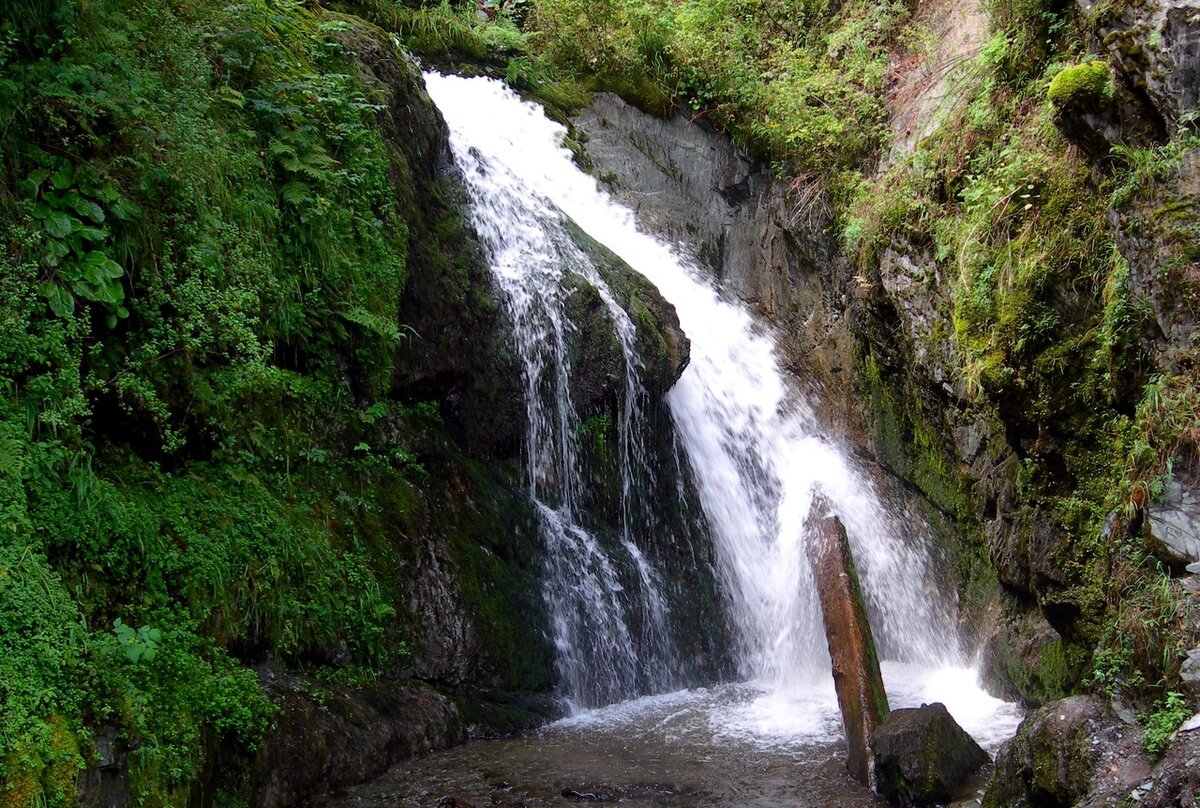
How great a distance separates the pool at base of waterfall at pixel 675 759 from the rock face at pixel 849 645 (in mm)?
262

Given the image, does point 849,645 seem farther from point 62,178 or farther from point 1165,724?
point 62,178

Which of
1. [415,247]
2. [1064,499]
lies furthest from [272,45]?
[1064,499]

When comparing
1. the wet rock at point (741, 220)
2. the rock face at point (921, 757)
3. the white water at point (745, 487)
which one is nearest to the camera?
the rock face at point (921, 757)

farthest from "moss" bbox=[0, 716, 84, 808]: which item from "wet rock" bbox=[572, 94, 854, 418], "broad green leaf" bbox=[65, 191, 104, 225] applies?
"wet rock" bbox=[572, 94, 854, 418]

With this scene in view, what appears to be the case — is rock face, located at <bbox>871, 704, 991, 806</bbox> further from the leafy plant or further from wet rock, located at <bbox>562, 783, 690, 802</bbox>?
the leafy plant

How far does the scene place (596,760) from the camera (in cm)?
615

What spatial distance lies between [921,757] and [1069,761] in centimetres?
89

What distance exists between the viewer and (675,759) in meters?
6.19

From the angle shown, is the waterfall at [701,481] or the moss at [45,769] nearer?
the moss at [45,769]

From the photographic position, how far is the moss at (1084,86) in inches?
232


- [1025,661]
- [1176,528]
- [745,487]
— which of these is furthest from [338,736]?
[745,487]

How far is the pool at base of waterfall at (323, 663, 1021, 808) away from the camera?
17.9ft

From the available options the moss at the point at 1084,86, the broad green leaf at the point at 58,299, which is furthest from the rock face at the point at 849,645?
the broad green leaf at the point at 58,299

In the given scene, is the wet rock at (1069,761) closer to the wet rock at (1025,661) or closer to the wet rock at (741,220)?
the wet rock at (1025,661)
